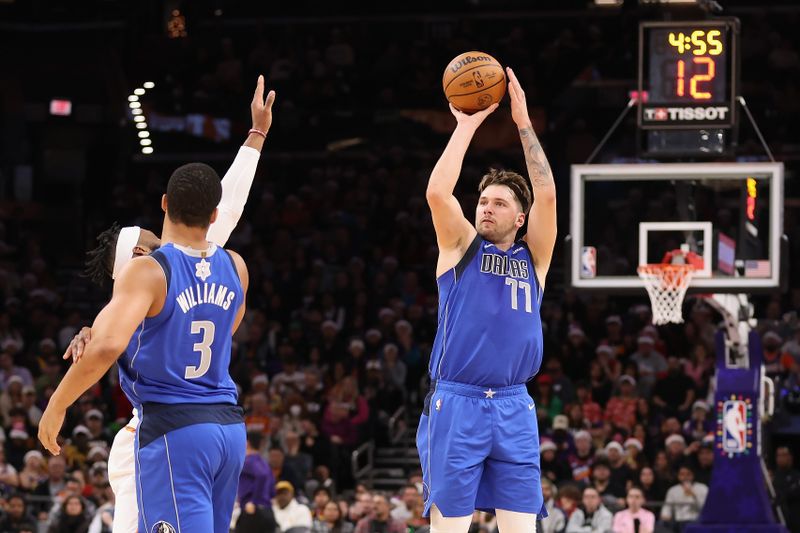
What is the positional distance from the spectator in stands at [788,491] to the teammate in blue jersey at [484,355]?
8.68 meters

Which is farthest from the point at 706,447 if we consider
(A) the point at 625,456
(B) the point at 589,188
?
(B) the point at 589,188

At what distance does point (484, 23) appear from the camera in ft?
86.3

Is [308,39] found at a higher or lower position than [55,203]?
higher

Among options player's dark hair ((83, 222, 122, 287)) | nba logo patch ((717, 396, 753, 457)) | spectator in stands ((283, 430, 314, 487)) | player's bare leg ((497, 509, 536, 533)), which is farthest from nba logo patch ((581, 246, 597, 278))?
player's dark hair ((83, 222, 122, 287))

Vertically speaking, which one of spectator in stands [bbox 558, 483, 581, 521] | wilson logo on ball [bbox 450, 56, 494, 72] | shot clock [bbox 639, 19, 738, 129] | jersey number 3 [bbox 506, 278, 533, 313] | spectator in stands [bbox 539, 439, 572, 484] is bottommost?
spectator in stands [bbox 558, 483, 581, 521]

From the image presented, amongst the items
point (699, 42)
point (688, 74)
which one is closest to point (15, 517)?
point (688, 74)

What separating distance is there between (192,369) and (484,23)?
21165 mm

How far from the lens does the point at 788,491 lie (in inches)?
598

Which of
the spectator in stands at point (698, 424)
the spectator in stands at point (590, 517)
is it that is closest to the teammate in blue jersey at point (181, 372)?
the spectator in stands at point (590, 517)

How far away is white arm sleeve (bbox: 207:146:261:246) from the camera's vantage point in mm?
6789

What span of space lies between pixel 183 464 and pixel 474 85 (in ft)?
8.49

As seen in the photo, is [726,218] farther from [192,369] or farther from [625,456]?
[192,369]

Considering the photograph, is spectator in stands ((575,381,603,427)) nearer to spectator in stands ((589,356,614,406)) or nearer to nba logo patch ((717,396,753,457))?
spectator in stands ((589,356,614,406))

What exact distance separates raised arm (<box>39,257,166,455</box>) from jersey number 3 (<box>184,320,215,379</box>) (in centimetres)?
24
